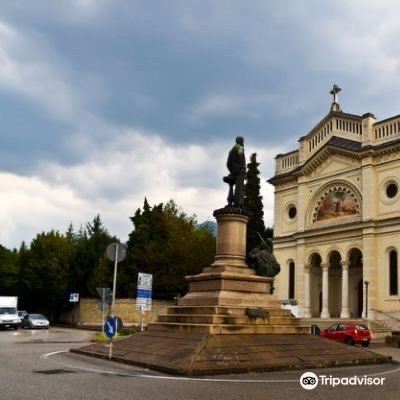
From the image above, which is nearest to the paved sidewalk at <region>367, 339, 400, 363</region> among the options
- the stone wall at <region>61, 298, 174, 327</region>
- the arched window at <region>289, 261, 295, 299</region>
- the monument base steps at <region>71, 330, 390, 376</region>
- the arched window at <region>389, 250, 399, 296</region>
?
the monument base steps at <region>71, 330, 390, 376</region>

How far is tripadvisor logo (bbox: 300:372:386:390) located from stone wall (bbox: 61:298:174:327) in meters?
34.8

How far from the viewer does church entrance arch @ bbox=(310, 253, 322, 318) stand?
49.9 m

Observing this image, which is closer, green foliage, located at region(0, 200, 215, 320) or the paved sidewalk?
the paved sidewalk

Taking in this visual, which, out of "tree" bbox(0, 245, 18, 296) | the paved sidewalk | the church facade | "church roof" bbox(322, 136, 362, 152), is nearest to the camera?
the paved sidewalk

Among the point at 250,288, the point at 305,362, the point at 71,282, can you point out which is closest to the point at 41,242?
the point at 71,282

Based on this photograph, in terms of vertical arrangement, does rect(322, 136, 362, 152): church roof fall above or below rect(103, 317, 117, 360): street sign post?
above

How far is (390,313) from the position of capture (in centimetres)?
4075

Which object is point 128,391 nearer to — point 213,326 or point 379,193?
point 213,326

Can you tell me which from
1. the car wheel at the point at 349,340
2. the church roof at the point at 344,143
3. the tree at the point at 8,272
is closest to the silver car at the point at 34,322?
the car wheel at the point at 349,340

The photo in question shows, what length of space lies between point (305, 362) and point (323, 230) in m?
34.9

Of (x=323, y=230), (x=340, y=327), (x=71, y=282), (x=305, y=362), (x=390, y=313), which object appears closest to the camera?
(x=305, y=362)

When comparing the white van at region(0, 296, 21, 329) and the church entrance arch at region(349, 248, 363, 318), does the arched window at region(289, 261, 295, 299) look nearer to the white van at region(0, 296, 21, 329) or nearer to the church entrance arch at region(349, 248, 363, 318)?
the church entrance arch at region(349, 248, 363, 318)

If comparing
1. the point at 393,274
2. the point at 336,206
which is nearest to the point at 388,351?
the point at 393,274

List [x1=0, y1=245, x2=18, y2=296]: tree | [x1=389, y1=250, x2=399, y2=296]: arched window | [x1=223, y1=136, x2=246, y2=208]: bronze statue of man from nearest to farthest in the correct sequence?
[x1=223, y1=136, x2=246, y2=208]: bronze statue of man → [x1=389, y1=250, x2=399, y2=296]: arched window → [x1=0, y1=245, x2=18, y2=296]: tree
